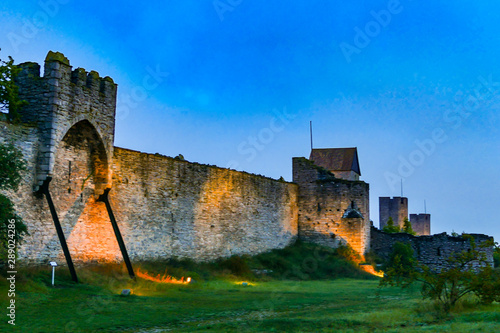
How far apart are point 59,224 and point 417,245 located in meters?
24.1

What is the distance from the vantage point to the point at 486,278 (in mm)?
13773

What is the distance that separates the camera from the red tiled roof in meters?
54.4

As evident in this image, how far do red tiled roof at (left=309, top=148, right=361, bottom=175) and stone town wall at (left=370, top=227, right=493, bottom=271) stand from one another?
66.3 ft

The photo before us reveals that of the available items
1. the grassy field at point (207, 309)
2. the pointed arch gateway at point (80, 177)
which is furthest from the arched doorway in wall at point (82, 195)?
the grassy field at point (207, 309)

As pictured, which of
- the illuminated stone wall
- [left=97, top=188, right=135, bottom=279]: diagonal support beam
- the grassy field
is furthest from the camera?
the illuminated stone wall

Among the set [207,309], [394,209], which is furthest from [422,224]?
[207,309]

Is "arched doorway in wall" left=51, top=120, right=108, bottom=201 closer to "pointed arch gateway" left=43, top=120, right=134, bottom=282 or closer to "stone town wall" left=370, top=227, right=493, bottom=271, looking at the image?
"pointed arch gateway" left=43, top=120, right=134, bottom=282

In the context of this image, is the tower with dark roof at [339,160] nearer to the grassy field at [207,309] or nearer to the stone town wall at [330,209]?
the stone town wall at [330,209]

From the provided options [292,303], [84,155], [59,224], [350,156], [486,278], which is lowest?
[292,303]

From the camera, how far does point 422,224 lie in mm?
77500

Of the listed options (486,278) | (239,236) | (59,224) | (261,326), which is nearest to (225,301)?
(261,326)

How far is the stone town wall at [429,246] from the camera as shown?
3300cm

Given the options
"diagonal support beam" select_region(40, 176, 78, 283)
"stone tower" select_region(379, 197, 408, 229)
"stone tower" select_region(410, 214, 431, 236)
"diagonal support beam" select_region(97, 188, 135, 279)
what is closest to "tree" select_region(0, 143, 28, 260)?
"diagonal support beam" select_region(40, 176, 78, 283)

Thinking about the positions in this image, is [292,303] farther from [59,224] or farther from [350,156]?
[350,156]
